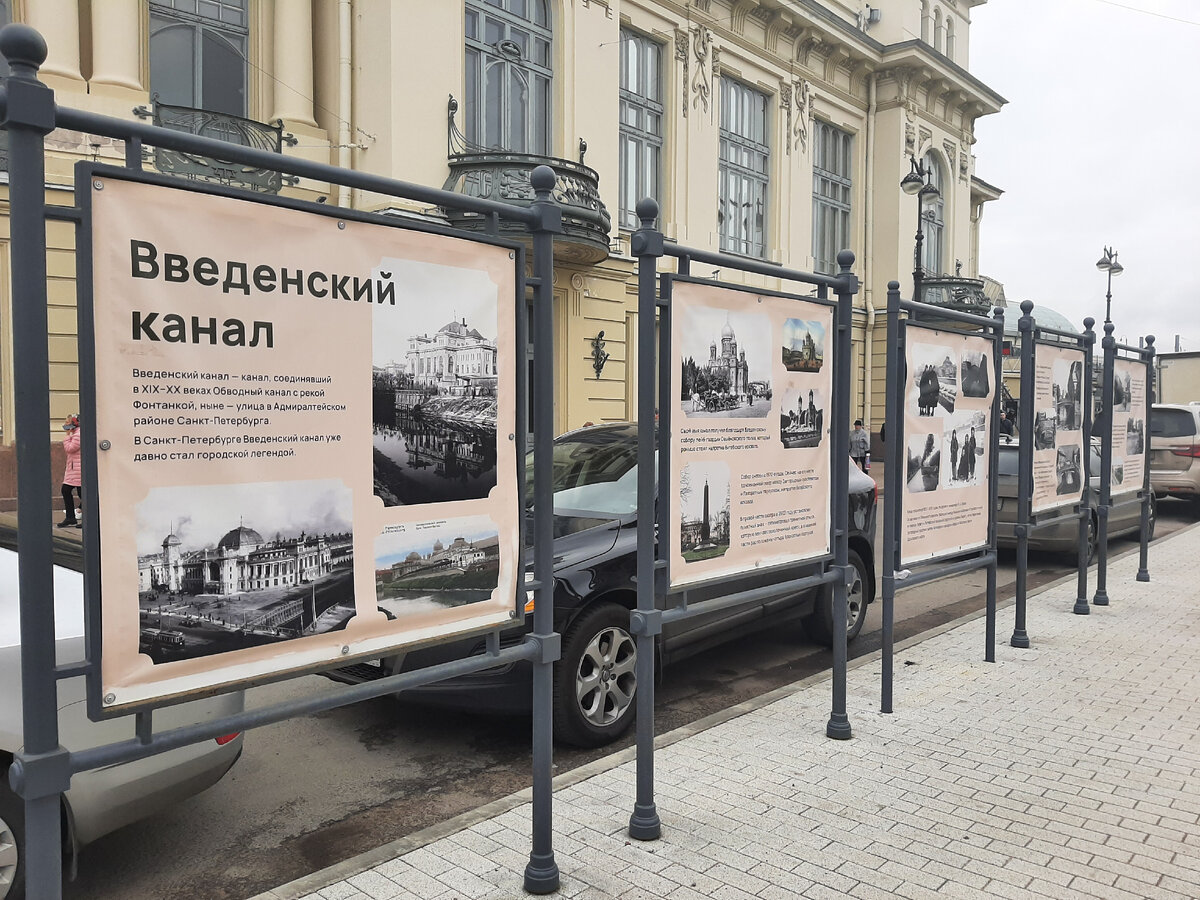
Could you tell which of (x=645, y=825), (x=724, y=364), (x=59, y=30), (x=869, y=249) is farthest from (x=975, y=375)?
(x=869, y=249)

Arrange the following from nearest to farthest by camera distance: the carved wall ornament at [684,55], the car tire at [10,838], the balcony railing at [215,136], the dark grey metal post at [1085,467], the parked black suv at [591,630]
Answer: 1. the car tire at [10,838]
2. the parked black suv at [591,630]
3. the dark grey metal post at [1085,467]
4. the balcony railing at [215,136]
5. the carved wall ornament at [684,55]

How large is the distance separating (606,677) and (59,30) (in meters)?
13.6

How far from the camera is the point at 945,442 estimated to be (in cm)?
561

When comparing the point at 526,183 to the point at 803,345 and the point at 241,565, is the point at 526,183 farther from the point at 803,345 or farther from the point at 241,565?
the point at 241,565

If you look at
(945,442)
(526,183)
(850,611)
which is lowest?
(850,611)

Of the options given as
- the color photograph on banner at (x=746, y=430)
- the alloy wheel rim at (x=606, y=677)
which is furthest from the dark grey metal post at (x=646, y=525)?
the alloy wheel rim at (x=606, y=677)

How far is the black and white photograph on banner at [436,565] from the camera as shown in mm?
2783

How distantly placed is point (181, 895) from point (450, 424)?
2.01 meters

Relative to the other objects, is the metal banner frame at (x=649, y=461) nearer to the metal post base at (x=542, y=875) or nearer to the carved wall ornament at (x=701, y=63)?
the metal post base at (x=542, y=875)

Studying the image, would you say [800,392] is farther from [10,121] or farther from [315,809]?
[10,121]

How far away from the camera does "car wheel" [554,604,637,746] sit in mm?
4629

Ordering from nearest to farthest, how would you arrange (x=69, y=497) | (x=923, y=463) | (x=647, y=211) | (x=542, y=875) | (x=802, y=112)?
1. (x=542, y=875)
2. (x=647, y=211)
3. (x=923, y=463)
4. (x=69, y=497)
5. (x=802, y=112)

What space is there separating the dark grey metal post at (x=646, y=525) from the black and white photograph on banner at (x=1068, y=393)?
4684mm

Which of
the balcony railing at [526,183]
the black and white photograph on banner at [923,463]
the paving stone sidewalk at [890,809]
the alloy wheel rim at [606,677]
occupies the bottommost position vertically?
the paving stone sidewalk at [890,809]
